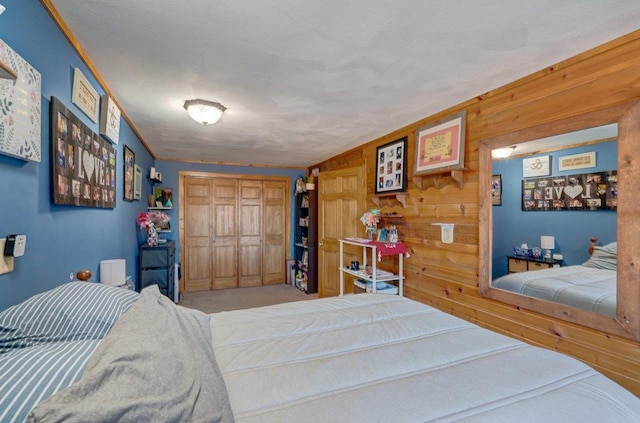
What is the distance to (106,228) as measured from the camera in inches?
92.0

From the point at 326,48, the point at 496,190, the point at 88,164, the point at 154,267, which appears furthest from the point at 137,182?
the point at 496,190

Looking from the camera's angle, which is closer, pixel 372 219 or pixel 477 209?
pixel 477 209

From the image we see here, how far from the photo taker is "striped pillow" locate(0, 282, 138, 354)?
36.7 inches

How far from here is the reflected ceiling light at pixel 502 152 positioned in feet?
7.11

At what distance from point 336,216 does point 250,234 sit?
2.08 meters

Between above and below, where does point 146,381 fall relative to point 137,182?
below

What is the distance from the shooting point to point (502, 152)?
7.28ft

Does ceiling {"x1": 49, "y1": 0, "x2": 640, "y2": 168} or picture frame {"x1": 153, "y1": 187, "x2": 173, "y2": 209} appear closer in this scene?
ceiling {"x1": 49, "y1": 0, "x2": 640, "y2": 168}

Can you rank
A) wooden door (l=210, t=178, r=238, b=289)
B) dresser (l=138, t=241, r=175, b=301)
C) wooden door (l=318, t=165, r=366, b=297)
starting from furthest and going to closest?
wooden door (l=210, t=178, r=238, b=289) < wooden door (l=318, t=165, r=366, b=297) < dresser (l=138, t=241, r=175, b=301)

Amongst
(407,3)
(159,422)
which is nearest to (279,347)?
(159,422)

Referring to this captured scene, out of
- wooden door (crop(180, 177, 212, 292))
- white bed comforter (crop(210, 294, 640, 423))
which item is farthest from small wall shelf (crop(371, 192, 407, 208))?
wooden door (crop(180, 177, 212, 292))

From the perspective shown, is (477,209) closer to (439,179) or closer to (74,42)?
(439,179)

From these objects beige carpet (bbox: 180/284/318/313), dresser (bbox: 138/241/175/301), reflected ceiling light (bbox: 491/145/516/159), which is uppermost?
reflected ceiling light (bbox: 491/145/516/159)

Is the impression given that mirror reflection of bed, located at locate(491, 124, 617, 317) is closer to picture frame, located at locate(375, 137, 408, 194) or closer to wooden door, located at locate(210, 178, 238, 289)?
picture frame, located at locate(375, 137, 408, 194)
